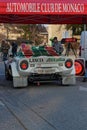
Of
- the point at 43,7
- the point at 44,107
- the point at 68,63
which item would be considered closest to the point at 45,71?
the point at 68,63

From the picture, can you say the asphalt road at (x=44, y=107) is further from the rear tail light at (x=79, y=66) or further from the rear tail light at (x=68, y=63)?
the rear tail light at (x=79, y=66)

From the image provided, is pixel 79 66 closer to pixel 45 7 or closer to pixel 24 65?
pixel 45 7

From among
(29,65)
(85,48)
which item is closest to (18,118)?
(29,65)

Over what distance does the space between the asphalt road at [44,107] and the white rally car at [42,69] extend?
0.31m

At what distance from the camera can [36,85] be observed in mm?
16906

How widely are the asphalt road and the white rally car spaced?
31 centimetres

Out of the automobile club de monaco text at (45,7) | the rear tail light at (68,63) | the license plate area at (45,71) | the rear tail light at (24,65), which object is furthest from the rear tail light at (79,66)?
the rear tail light at (24,65)

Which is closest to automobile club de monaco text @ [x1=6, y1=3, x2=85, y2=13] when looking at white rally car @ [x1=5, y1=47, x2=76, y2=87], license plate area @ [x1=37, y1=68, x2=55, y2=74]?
white rally car @ [x1=5, y1=47, x2=76, y2=87]

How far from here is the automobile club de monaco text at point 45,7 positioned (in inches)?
643

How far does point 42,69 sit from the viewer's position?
15891 millimetres

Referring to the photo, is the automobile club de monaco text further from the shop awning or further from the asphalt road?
the asphalt road

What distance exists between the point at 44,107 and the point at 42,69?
4463mm

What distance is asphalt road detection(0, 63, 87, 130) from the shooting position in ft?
30.2

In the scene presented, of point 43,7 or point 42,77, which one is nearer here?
point 42,77
